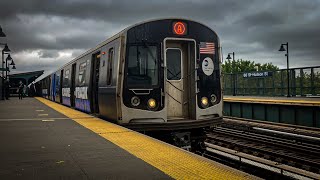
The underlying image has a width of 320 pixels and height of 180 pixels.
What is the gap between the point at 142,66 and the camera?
7.56m

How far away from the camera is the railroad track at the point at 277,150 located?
7.34 metres

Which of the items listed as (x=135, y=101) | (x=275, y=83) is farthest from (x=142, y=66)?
(x=275, y=83)

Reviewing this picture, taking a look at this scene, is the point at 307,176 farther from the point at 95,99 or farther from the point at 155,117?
the point at 95,99

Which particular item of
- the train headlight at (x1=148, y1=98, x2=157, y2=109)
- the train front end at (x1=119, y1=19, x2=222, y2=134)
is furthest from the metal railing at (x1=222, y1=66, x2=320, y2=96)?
the train headlight at (x1=148, y1=98, x2=157, y2=109)

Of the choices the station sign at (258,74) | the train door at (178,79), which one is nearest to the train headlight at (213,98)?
the train door at (178,79)

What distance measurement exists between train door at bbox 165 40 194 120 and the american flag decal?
309 mm

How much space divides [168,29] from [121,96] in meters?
2.06

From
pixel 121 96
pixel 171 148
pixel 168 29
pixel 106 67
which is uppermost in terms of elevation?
pixel 168 29

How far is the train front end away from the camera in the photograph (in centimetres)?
745

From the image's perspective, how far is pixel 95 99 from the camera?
1043 centimetres

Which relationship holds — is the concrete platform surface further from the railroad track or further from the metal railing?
the metal railing

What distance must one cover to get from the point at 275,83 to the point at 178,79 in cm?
1372

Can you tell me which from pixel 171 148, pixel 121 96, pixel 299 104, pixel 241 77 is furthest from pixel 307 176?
pixel 241 77

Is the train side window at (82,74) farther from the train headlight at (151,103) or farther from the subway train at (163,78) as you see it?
the train headlight at (151,103)
